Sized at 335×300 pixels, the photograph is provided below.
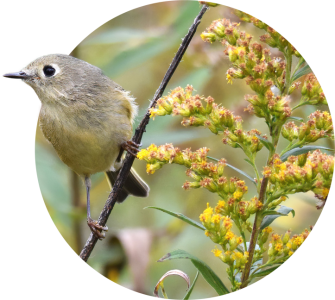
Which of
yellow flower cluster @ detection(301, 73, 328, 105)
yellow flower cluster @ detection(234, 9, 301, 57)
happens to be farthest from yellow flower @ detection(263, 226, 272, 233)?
yellow flower cluster @ detection(234, 9, 301, 57)

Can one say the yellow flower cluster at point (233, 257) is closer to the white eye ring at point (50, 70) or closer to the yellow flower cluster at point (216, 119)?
the yellow flower cluster at point (216, 119)

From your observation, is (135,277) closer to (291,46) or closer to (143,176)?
(143,176)

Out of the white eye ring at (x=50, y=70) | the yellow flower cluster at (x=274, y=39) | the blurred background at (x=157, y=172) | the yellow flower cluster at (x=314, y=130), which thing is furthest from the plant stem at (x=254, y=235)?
→ the white eye ring at (x=50, y=70)

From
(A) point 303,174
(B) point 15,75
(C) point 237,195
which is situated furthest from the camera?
(B) point 15,75

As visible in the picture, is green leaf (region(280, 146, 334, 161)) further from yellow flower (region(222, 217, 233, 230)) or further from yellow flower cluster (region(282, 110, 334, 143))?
yellow flower (region(222, 217, 233, 230))

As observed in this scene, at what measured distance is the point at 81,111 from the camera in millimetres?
2553

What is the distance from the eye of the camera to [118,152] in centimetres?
272

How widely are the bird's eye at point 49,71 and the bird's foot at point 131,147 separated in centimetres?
59

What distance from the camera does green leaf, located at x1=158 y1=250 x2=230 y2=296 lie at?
1.89m

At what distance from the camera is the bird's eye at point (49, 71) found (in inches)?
99.9

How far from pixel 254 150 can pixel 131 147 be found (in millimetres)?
809

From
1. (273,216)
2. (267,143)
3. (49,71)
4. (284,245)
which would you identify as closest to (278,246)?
(284,245)

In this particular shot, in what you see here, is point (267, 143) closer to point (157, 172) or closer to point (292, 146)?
point (292, 146)

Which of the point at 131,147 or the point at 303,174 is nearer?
the point at 303,174
